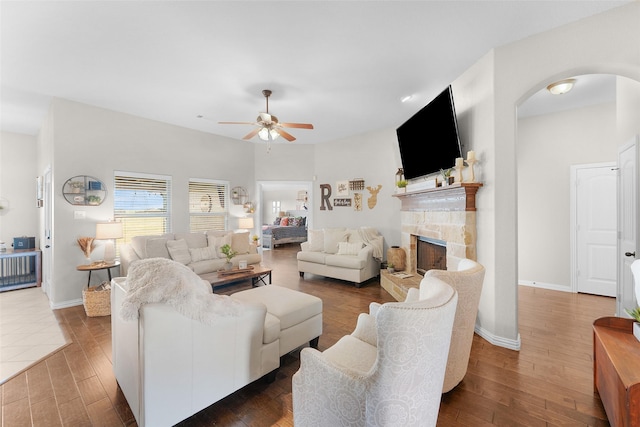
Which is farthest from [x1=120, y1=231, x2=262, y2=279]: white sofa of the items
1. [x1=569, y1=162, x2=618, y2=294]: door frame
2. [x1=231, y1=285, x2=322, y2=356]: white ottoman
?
[x1=569, y1=162, x2=618, y2=294]: door frame

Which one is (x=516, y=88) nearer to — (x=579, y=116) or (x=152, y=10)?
(x=579, y=116)

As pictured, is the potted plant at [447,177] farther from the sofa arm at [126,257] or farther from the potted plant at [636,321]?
the sofa arm at [126,257]

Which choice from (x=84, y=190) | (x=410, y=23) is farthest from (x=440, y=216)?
(x=84, y=190)

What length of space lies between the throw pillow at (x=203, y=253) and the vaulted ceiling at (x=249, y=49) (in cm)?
235

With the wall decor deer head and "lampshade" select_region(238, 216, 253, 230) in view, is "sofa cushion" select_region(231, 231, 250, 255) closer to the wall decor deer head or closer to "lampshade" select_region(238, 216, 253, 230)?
"lampshade" select_region(238, 216, 253, 230)

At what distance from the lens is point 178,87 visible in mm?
3482

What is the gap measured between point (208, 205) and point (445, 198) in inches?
186

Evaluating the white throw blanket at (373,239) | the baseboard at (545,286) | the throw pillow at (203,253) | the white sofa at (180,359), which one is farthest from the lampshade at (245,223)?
the baseboard at (545,286)

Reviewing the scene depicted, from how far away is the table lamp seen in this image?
3824mm

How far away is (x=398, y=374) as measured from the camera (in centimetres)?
100

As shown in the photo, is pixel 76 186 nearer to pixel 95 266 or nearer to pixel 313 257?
pixel 95 266

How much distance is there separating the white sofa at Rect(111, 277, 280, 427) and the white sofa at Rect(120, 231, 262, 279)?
2.33 m

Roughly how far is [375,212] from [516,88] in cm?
345

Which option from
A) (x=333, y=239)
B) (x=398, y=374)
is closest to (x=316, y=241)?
(x=333, y=239)
